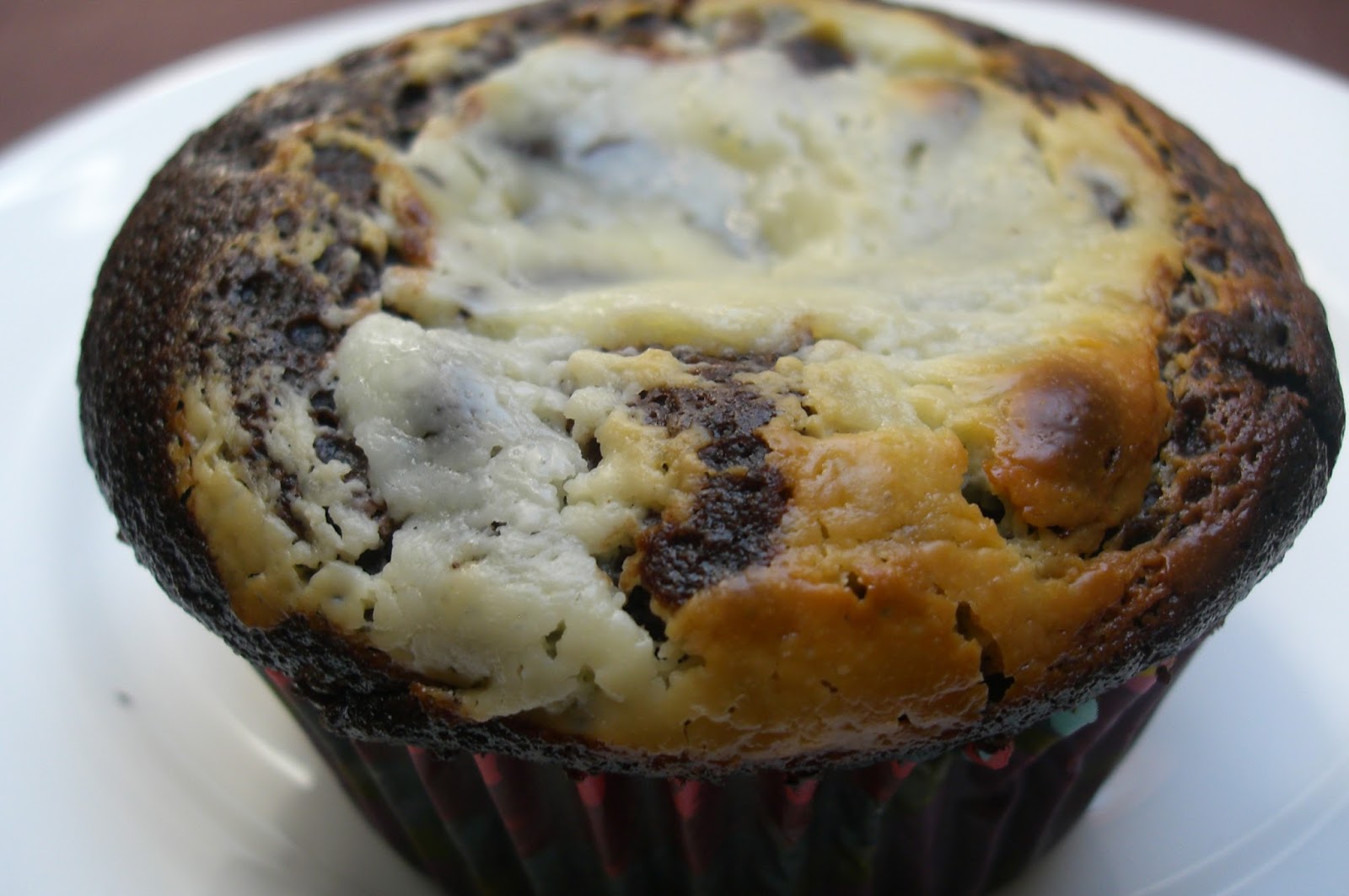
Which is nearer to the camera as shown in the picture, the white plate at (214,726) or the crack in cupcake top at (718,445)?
the crack in cupcake top at (718,445)

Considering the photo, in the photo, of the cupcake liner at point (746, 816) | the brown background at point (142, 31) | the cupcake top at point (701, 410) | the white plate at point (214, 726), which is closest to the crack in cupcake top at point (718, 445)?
the cupcake top at point (701, 410)

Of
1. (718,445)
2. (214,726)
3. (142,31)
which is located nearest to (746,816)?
(718,445)

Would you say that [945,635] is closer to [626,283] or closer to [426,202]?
[626,283]

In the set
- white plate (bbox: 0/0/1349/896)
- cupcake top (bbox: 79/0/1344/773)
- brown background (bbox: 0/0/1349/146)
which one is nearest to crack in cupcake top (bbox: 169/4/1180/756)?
cupcake top (bbox: 79/0/1344/773)

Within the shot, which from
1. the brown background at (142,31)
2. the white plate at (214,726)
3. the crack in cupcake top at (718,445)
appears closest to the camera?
the crack in cupcake top at (718,445)

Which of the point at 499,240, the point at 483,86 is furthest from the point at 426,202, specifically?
the point at 483,86

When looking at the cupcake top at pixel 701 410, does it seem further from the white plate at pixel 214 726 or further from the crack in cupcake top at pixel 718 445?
the white plate at pixel 214 726

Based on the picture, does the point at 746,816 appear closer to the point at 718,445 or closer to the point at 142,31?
the point at 718,445
